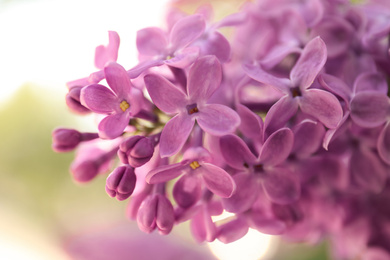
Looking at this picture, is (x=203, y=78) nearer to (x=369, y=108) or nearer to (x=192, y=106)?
(x=192, y=106)

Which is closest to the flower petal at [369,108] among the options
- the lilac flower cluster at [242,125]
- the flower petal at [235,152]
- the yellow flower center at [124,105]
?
the lilac flower cluster at [242,125]

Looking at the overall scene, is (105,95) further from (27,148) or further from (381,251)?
(27,148)

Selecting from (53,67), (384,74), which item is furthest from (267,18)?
(53,67)

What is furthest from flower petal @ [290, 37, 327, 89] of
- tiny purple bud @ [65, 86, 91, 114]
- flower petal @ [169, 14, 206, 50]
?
tiny purple bud @ [65, 86, 91, 114]

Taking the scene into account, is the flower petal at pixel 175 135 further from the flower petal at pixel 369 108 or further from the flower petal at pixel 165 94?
the flower petal at pixel 369 108

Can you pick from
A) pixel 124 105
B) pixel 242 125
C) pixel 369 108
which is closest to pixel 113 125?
pixel 124 105

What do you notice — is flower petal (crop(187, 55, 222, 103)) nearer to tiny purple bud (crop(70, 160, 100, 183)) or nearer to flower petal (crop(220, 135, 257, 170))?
flower petal (crop(220, 135, 257, 170))
